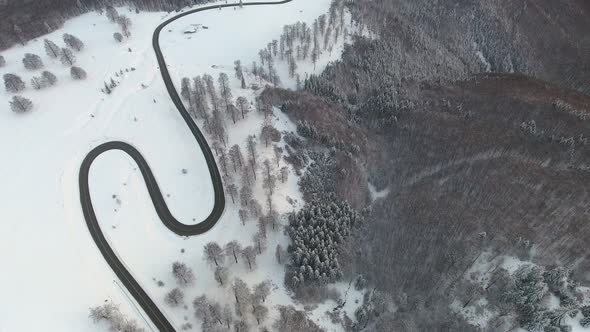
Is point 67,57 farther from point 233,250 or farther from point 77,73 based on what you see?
point 233,250

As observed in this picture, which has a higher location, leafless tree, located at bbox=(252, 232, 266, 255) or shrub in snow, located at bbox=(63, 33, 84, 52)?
shrub in snow, located at bbox=(63, 33, 84, 52)

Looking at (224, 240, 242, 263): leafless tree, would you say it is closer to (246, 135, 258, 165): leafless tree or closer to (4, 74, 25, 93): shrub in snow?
(246, 135, 258, 165): leafless tree

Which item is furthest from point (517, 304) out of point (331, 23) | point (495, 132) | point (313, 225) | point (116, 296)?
point (331, 23)

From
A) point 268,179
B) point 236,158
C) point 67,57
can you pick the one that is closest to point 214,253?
point 268,179

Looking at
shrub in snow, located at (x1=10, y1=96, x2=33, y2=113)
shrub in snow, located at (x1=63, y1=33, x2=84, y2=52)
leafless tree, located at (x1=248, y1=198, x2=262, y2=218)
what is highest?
shrub in snow, located at (x1=63, y1=33, x2=84, y2=52)

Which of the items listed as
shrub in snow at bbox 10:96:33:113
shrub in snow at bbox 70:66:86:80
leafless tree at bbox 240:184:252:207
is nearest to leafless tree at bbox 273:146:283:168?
leafless tree at bbox 240:184:252:207

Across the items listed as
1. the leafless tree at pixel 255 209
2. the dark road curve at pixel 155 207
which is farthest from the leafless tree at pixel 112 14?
the leafless tree at pixel 255 209
